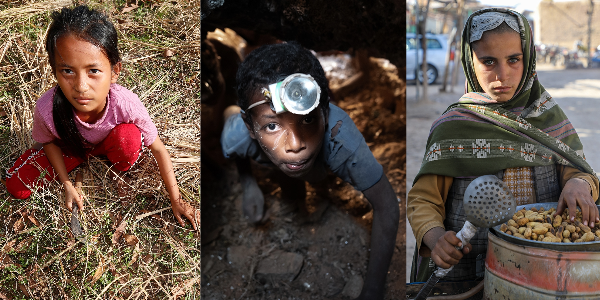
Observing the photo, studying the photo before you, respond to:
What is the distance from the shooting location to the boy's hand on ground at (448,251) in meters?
1.67

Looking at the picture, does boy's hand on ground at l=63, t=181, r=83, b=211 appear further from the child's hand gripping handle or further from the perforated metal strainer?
the perforated metal strainer

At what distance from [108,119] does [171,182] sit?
406 millimetres

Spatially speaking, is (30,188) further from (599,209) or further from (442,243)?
(599,209)

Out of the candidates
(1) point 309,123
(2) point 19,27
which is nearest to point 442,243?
(1) point 309,123

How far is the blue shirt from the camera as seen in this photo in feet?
6.52

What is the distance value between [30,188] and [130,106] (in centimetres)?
64

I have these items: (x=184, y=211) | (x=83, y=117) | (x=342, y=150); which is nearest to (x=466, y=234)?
(x=342, y=150)

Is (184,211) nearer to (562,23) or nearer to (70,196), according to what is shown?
(70,196)

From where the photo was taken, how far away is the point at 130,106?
192 cm

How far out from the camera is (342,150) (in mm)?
1987

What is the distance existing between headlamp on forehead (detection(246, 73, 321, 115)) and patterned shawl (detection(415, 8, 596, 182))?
0.59 meters

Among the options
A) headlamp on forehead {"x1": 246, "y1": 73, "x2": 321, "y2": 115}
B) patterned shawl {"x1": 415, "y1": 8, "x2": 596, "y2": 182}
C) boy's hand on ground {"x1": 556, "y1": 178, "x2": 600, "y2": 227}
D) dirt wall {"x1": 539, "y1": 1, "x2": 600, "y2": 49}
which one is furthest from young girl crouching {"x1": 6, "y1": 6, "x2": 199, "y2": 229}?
dirt wall {"x1": 539, "y1": 1, "x2": 600, "y2": 49}

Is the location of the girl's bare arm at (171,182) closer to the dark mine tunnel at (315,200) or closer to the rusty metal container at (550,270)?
the dark mine tunnel at (315,200)

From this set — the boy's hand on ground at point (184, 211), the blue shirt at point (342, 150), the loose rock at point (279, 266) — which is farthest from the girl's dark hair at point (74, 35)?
the loose rock at point (279, 266)
